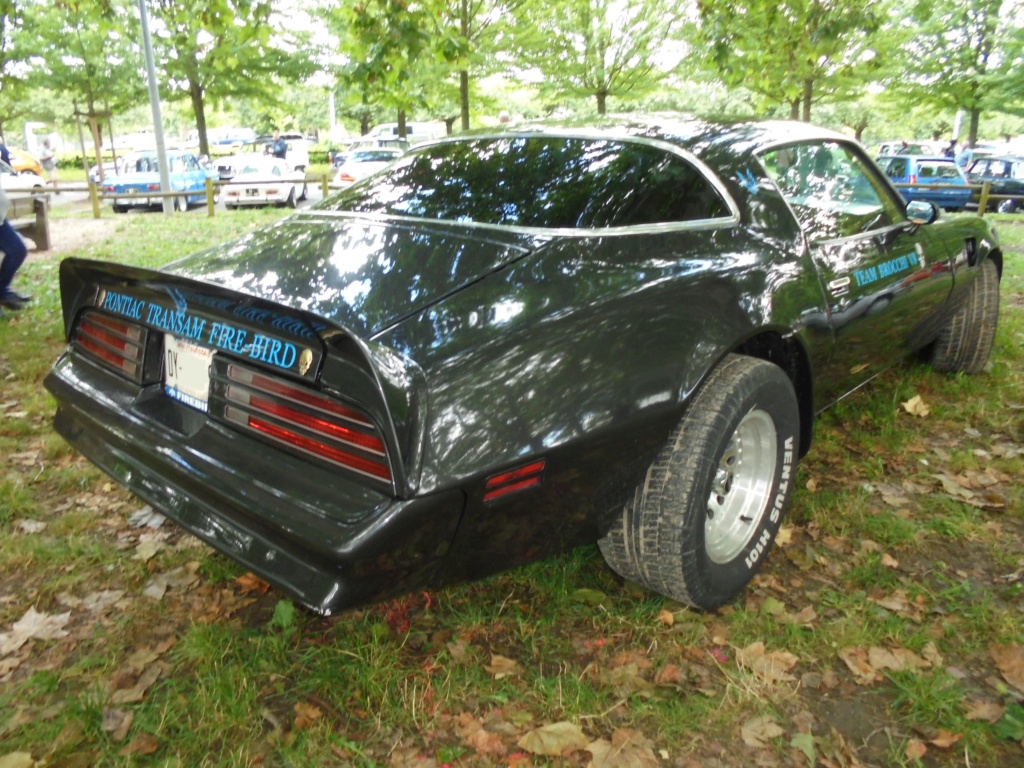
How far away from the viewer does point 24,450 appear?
11.9 feet

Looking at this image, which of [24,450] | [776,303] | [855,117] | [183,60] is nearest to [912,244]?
[776,303]

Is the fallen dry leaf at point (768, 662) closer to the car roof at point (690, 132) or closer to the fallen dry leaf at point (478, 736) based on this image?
the fallen dry leaf at point (478, 736)

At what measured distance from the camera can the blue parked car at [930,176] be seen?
1566 centimetres

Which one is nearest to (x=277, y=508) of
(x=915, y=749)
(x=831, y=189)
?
(x=915, y=749)

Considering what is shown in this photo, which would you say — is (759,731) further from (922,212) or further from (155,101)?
(155,101)

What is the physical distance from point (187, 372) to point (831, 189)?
250 centimetres

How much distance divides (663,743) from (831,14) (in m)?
7.78

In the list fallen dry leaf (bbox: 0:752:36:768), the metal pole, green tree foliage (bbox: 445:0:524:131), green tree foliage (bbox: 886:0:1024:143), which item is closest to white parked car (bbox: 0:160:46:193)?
the metal pole

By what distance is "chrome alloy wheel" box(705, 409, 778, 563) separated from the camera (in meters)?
2.47

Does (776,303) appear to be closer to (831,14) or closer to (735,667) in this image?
(735,667)

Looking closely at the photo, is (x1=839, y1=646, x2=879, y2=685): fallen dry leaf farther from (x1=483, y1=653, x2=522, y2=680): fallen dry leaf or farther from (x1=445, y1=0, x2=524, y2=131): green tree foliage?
(x1=445, y1=0, x2=524, y2=131): green tree foliage

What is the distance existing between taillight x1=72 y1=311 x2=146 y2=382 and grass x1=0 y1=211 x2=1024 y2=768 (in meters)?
0.74

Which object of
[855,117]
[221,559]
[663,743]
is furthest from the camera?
[855,117]

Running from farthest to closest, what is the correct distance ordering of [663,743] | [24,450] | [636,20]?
1. [636,20]
2. [24,450]
3. [663,743]
